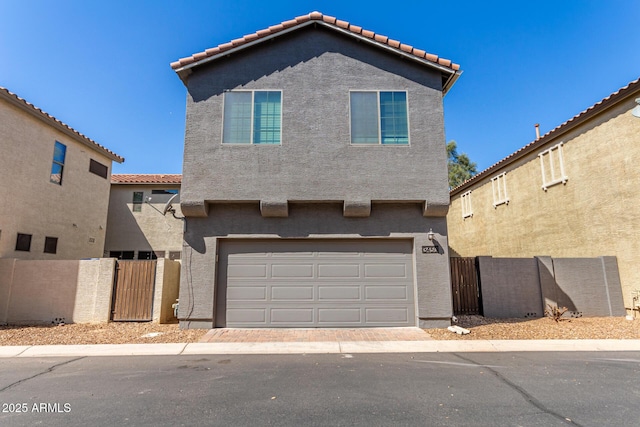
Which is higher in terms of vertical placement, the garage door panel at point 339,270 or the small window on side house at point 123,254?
the small window on side house at point 123,254

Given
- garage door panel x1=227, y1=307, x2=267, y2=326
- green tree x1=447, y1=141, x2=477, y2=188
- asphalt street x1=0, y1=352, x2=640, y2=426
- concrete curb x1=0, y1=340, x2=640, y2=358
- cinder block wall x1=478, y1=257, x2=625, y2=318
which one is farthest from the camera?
green tree x1=447, y1=141, x2=477, y2=188

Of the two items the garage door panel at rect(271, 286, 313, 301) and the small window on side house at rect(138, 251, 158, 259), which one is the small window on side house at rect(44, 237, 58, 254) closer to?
the small window on side house at rect(138, 251, 158, 259)

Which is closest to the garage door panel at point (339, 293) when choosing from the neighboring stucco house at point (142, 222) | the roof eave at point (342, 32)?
the roof eave at point (342, 32)

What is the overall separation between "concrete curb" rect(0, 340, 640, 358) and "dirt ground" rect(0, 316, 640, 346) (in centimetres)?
42


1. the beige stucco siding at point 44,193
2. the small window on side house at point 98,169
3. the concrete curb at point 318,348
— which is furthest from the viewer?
the small window on side house at point 98,169

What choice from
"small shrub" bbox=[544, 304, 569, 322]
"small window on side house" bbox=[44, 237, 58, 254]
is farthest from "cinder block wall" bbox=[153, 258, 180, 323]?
"small shrub" bbox=[544, 304, 569, 322]

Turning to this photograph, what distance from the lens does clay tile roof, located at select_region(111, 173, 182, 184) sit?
63.7 feet

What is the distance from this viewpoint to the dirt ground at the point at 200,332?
8.42 metres

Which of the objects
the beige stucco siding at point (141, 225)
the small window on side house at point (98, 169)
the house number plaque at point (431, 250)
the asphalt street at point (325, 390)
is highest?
the small window on side house at point (98, 169)

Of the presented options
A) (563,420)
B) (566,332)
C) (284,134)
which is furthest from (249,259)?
(566,332)

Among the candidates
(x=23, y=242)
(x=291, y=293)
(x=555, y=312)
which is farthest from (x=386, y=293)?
(x=23, y=242)

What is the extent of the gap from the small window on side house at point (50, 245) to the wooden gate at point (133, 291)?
5294 mm

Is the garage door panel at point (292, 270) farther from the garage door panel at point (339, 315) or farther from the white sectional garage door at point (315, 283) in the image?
the garage door panel at point (339, 315)

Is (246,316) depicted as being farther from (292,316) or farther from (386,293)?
(386,293)
